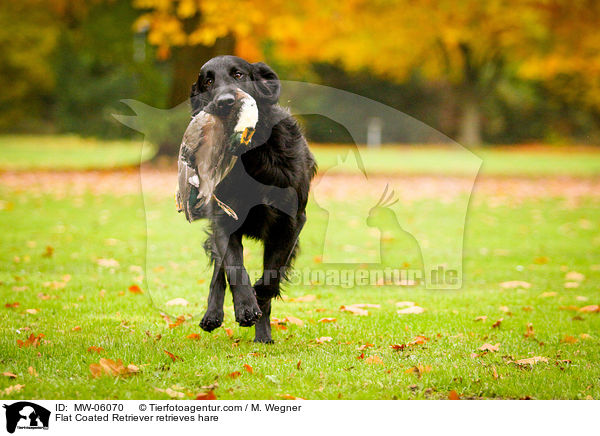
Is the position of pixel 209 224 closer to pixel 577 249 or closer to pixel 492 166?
pixel 577 249

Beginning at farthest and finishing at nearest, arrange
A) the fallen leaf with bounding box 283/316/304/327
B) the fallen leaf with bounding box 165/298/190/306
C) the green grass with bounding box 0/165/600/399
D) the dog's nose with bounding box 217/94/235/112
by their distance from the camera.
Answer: the fallen leaf with bounding box 165/298/190/306 → the fallen leaf with bounding box 283/316/304/327 → the dog's nose with bounding box 217/94/235/112 → the green grass with bounding box 0/165/600/399

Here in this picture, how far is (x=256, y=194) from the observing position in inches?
164

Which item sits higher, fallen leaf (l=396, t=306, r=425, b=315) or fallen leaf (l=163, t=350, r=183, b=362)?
fallen leaf (l=396, t=306, r=425, b=315)

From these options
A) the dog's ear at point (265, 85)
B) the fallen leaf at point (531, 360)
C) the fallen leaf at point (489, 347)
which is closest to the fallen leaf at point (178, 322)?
the dog's ear at point (265, 85)

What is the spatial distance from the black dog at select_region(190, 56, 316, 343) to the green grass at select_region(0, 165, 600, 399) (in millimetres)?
369

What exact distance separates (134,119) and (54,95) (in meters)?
38.4

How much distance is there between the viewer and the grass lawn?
3.61 metres

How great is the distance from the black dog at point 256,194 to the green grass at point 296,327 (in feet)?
1.21

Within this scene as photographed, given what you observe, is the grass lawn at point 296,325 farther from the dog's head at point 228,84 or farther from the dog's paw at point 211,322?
the dog's head at point 228,84

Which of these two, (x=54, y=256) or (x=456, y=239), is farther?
(x=456, y=239)

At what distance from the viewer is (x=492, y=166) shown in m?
23.0
